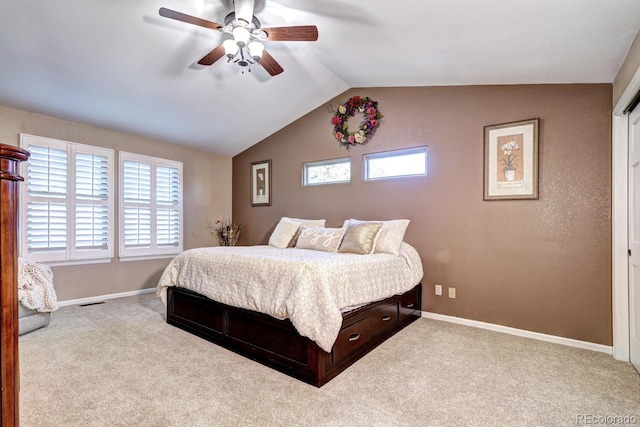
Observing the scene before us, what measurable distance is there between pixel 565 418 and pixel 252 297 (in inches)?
84.6

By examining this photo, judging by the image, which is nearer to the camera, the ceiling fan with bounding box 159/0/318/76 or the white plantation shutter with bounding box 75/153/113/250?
the ceiling fan with bounding box 159/0/318/76

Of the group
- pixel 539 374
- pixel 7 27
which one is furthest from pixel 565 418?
pixel 7 27

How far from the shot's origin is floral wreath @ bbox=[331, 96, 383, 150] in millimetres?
4168

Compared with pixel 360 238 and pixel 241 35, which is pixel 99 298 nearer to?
pixel 360 238

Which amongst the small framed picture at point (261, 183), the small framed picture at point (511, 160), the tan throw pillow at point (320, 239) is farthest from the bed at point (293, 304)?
the small framed picture at point (261, 183)

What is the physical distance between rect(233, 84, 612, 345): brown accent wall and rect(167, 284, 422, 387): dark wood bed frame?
0.89m

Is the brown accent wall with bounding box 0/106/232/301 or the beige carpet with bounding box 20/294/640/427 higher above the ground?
the brown accent wall with bounding box 0/106/232/301

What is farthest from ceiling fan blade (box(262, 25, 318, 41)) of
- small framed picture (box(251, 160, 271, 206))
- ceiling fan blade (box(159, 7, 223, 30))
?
small framed picture (box(251, 160, 271, 206))

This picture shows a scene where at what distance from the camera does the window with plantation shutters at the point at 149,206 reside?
4504 millimetres

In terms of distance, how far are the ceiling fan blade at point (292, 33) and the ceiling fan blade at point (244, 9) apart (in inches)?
7.2

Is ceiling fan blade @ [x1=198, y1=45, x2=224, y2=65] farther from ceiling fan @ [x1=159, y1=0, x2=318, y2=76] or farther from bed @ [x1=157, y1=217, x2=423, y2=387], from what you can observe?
bed @ [x1=157, y1=217, x2=423, y2=387]

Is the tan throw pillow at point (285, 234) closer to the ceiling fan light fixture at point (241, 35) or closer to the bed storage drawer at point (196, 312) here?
the bed storage drawer at point (196, 312)

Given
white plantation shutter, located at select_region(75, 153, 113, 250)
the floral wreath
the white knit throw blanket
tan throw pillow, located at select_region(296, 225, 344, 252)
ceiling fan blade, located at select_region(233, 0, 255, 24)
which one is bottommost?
the white knit throw blanket

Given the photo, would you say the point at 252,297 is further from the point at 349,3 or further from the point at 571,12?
the point at 571,12
